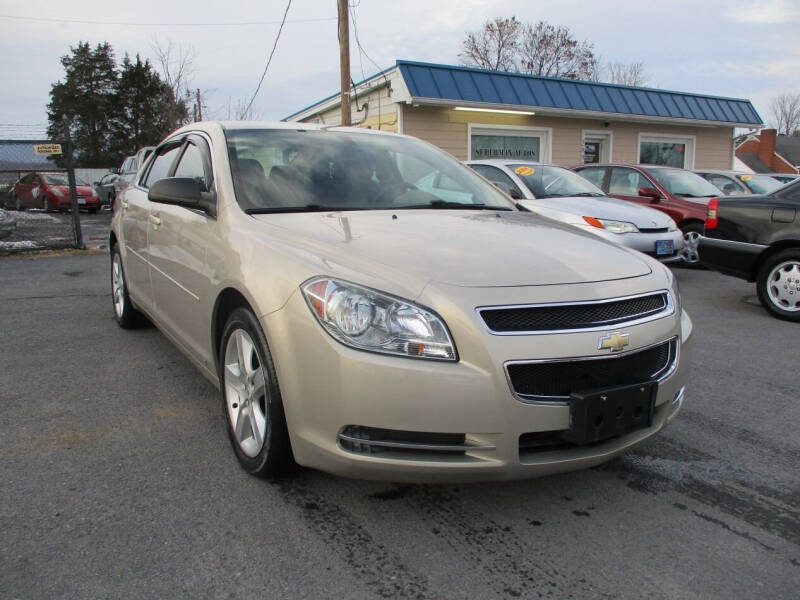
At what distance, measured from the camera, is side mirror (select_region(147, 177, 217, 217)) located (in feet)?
10.5

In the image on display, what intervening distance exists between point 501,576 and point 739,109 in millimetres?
21032

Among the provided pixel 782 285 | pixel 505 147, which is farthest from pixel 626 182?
pixel 505 147

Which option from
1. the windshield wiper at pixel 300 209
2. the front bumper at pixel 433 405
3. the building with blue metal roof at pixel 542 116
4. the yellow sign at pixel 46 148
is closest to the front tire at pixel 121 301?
the windshield wiper at pixel 300 209

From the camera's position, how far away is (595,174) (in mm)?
10602

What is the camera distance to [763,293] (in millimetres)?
6297

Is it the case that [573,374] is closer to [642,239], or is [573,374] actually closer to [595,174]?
[642,239]

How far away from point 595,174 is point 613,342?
29.4 ft

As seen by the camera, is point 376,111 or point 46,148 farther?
point 376,111

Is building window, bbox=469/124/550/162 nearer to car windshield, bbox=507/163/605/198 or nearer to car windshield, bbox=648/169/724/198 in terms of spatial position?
car windshield, bbox=648/169/724/198

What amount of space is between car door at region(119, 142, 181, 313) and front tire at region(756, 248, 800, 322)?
5.48 metres

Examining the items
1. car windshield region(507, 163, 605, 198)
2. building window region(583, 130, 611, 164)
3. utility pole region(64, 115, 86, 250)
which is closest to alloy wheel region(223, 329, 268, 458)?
car windshield region(507, 163, 605, 198)

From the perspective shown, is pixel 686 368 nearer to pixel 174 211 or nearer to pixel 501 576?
pixel 501 576

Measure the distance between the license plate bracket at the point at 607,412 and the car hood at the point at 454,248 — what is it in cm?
44

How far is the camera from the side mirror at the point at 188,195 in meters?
3.19
